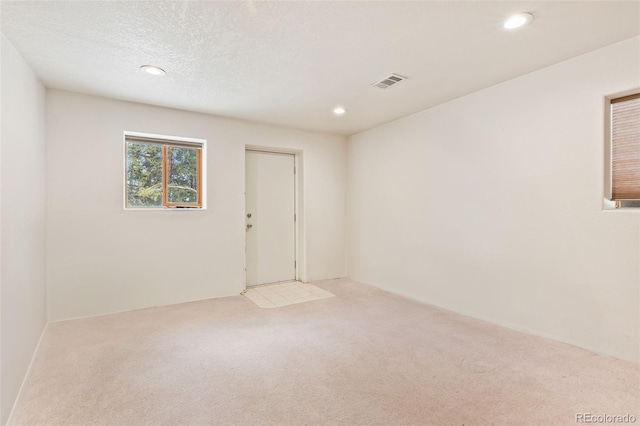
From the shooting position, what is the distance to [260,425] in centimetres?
163

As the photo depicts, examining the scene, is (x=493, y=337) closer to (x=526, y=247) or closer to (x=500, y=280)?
(x=500, y=280)

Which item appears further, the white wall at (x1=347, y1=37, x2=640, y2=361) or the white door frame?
the white door frame

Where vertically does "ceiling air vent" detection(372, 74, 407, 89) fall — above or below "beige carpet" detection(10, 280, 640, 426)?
above

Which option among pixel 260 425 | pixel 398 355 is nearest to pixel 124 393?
pixel 260 425

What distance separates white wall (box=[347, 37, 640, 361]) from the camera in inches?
92.0

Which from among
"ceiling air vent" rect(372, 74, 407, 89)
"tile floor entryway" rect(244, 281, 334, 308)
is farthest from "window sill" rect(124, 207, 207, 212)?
"ceiling air vent" rect(372, 74, 407, 89)

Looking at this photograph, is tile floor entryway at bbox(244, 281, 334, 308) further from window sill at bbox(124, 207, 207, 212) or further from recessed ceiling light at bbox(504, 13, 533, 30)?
recessed ceiling light at bbox(504, 13, 533, 30)

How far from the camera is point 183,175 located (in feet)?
12.9

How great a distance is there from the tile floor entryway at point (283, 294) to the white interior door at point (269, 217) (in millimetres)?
247

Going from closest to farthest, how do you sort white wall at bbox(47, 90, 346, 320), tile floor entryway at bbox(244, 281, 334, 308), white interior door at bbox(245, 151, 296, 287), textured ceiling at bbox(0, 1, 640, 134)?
textured ceiling at bbox(0, 1, 640, 134), white wall at bbox(47, 90, 346, 320), tile floor entryway at bbox(244, 281, 334, 308), white interior door at bbox(245, 151, 296, 287)

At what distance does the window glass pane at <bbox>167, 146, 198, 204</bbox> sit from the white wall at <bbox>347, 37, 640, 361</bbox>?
2792 mm

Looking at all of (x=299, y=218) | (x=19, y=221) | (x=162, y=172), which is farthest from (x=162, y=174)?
(x=299, y=218)

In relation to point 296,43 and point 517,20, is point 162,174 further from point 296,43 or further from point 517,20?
point 517,20

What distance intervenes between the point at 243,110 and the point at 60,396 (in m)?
3.22
